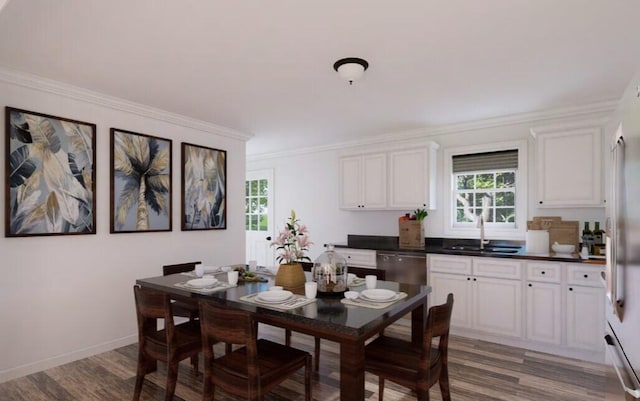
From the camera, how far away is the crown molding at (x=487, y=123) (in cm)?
348

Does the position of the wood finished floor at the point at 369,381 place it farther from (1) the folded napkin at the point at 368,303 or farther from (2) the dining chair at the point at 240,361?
(1) the folded napkin at the point at 368,303

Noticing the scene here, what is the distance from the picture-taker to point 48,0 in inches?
72.5

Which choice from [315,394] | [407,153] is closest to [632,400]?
[315,394]

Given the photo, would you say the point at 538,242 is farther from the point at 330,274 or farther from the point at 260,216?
the point at 260,216

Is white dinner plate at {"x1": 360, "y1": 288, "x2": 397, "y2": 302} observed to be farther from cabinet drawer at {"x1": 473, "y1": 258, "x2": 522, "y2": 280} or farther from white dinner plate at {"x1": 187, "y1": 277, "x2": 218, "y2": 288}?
cabinet drawer at {"x1": 473, "y1": 258, "x2": 522, "y2": 280}

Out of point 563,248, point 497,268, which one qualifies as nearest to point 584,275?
point 563,248

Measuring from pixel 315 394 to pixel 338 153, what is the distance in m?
3.47

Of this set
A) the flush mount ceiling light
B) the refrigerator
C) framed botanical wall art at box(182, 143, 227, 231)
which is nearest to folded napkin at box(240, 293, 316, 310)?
the refrigerator

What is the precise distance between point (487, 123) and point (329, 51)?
2.56 metres

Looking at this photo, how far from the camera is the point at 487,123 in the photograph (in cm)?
411

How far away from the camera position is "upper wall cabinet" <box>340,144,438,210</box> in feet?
14.1

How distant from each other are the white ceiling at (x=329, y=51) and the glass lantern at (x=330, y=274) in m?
1.41

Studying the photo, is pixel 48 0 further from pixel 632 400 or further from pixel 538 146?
pixel 538 146

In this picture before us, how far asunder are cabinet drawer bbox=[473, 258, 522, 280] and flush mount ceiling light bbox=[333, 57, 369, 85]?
7.60 ft
